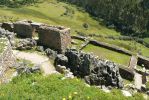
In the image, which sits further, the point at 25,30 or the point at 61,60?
the point at 25,30

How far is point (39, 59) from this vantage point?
3334 cm

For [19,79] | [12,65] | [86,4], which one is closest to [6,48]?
[12,65]

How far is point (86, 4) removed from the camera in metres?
178

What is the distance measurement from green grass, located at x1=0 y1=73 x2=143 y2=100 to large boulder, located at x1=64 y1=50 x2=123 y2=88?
6.82 metres

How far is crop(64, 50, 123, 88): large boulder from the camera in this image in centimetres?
2919

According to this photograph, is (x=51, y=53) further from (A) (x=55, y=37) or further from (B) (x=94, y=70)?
(B) (x=94, y=70)

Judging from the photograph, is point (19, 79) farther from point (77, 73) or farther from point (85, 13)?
point (85, 13)

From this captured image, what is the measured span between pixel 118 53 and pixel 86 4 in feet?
458

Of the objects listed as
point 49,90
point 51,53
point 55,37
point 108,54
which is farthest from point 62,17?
point 49,90

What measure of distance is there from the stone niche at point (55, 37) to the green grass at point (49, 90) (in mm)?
12872

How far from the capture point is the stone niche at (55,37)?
35.3 meters

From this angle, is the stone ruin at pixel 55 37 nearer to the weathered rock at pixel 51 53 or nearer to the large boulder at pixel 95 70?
the weathered rock at pixel 51 53

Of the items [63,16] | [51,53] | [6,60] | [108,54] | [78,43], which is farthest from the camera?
[63,16]

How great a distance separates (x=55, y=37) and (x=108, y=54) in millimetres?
6892
